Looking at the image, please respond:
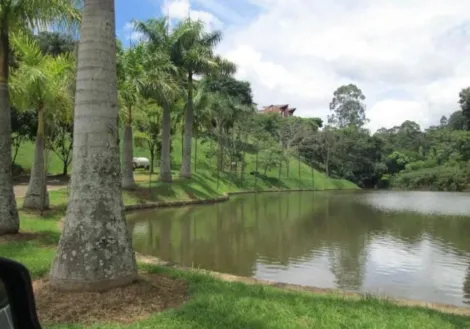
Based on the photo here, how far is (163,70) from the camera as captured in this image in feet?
91.0

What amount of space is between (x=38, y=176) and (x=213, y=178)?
25.3 m

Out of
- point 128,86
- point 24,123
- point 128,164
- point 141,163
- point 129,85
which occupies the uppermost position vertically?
point 129,85

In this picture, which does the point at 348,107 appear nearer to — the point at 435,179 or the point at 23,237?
the point at 435,179

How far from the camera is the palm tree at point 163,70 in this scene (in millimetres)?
25906

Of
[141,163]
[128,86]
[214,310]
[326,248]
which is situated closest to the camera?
[214,310]

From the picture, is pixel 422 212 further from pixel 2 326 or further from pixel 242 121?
pixel 2 326

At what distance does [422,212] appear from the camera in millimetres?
28359

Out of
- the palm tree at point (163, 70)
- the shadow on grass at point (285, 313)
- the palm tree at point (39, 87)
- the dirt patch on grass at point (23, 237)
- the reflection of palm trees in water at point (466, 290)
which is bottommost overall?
the reflection of palm trees in water at point (466, 290)

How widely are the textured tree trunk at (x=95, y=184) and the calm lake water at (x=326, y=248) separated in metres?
5.21

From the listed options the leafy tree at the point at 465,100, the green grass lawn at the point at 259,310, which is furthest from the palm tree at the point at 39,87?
the leafy tree at the point at 465,100

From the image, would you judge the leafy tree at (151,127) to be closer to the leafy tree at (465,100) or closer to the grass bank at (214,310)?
the grass bank at (214,310)

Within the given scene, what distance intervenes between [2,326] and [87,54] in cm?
558

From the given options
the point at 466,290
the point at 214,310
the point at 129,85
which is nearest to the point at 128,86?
the point at 129,85

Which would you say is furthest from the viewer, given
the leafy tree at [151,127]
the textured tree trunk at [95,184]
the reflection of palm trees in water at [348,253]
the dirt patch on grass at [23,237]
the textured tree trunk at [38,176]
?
the leafy tree at [151,127]
